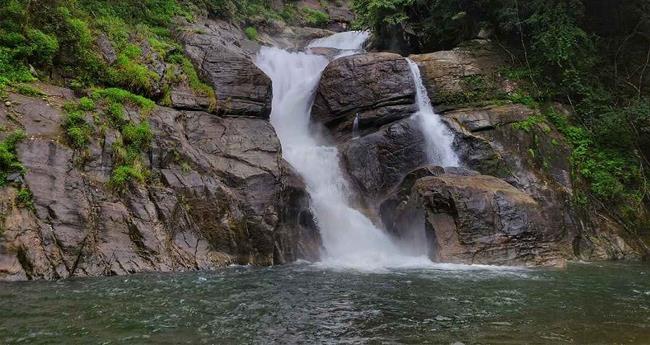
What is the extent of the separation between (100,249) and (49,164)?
2.34 metres

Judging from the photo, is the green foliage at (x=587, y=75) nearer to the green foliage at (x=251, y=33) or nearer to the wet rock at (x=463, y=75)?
the wet rock at (x=463, y=75)

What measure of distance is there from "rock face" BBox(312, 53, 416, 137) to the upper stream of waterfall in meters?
0.72

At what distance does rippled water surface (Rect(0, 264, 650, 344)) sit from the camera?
665 cm

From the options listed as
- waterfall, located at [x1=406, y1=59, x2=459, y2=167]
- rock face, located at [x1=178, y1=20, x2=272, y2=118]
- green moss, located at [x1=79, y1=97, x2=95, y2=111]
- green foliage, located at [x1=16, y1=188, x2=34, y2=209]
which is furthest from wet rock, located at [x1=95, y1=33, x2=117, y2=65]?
waterfall, located at [x1=406, y1=59, x2=459, y2=167]

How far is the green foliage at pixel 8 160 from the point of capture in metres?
10.7

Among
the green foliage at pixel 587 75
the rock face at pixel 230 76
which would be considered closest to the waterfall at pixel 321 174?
the rock face at pixel 230 76

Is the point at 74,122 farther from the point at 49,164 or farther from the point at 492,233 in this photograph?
the point at 492,233

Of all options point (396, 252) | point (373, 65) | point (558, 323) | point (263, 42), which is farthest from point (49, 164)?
point (263, 42)

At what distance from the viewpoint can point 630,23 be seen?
21.1 meters

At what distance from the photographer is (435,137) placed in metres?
18.9

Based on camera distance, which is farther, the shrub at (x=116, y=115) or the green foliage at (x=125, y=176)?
the shrub at (x=116, y=115)

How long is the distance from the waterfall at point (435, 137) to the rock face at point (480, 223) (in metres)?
3.11

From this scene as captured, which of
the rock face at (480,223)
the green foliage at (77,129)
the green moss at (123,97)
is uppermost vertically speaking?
the green moss at (123,97)

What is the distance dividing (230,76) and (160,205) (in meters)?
6.54
